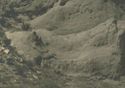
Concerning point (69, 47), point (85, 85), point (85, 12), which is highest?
point (85, 12)

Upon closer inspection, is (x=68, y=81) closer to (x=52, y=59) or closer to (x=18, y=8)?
(x=52, y=59)

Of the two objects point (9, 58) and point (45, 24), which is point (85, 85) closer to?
point (9, 58)

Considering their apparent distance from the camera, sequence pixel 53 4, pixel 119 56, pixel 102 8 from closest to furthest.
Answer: pixel 119 56
pixel 102 8
pixel 53 4

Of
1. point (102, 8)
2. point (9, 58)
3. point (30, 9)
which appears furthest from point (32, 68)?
point (30, 9)

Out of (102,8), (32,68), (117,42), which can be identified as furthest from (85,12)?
(32,68)

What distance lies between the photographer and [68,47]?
944 centimetres

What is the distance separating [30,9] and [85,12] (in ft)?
7.59

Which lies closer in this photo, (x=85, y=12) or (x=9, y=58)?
(x=9, y=58)

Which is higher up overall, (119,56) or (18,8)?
(18,8)

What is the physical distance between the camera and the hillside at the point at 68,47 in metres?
8.49

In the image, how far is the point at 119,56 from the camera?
29.4 feet

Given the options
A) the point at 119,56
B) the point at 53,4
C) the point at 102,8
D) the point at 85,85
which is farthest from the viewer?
the point at 53,4

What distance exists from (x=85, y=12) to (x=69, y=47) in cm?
151

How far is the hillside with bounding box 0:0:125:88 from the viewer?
27.9 ft
